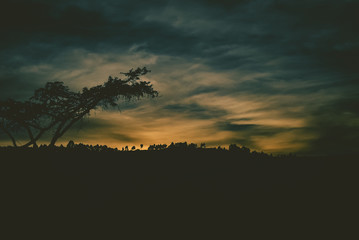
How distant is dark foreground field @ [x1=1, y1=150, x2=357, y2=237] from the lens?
8.95 meters

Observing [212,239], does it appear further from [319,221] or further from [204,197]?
[319,221]

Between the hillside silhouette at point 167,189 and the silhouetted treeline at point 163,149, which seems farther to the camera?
the silhouetted treeline at point 163,149

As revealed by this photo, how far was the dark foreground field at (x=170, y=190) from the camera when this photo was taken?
895 cm

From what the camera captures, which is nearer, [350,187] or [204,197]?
[204,197]

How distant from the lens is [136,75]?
1123 inches

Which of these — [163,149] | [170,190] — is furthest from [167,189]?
[163,149]

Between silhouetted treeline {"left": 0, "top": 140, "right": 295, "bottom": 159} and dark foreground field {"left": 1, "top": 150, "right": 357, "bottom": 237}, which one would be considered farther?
silhouetted treeline {"left": 0, "top": 140, "right": 295, "bottom": 159}

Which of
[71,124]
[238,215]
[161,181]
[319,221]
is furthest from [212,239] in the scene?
[71,124]

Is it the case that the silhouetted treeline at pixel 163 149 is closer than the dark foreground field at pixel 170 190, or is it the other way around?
the dark foreground field at pixel 170 190

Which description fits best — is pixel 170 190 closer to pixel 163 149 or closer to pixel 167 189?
pixel 167 189

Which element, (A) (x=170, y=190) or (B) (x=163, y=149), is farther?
(B) (x=163, y=149)

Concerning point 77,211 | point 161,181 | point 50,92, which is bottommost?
point 77,211

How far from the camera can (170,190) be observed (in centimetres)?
982

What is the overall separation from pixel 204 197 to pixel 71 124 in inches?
756
